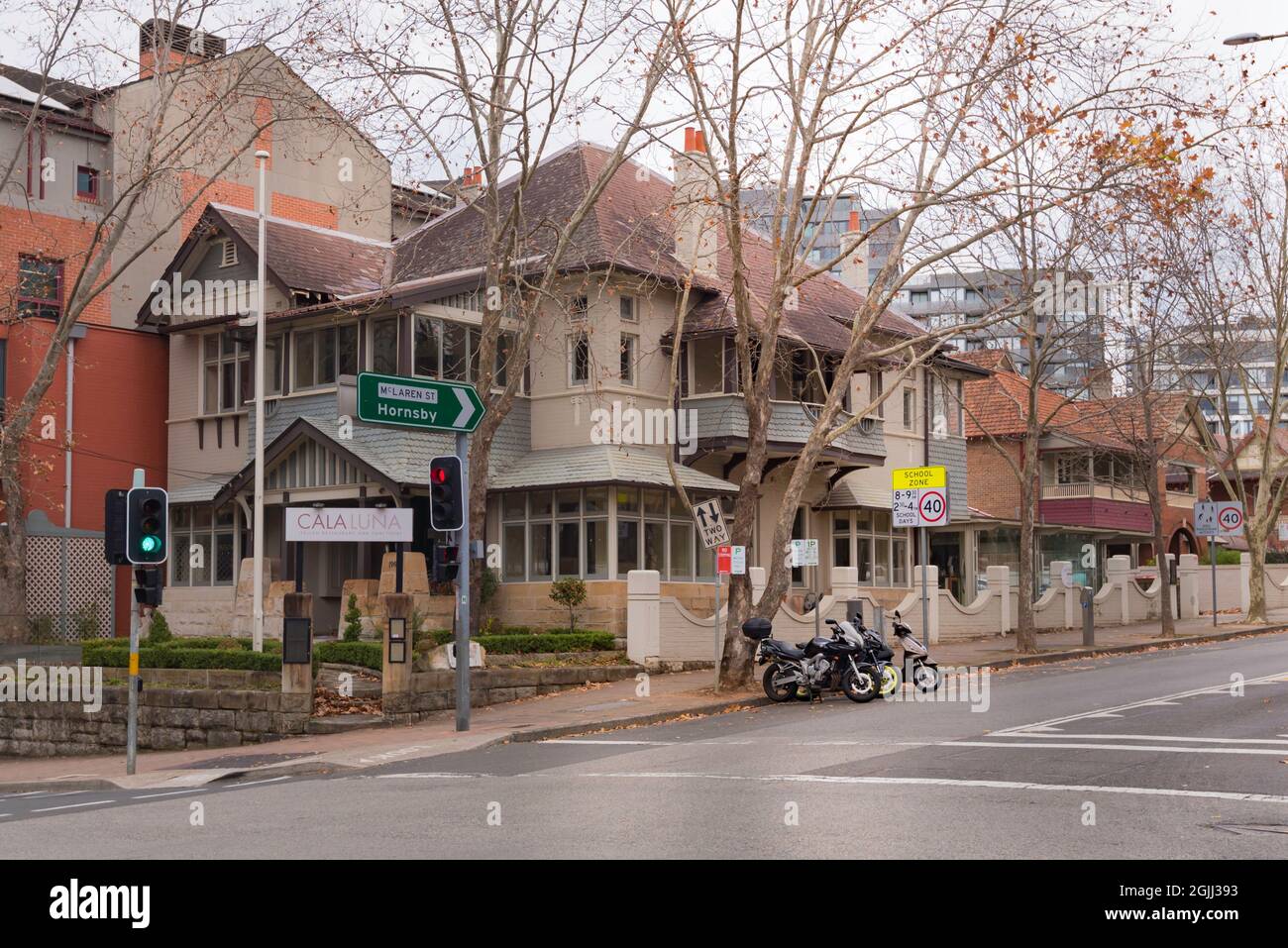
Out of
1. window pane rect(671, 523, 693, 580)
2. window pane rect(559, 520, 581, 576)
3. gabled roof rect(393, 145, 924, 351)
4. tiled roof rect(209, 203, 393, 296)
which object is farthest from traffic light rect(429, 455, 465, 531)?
tiled roof rect(209, 203, 393, 296)

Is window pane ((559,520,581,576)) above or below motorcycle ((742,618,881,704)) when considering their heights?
above

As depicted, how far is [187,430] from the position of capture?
3447 centimetres

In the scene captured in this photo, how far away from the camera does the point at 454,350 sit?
30.5 meters

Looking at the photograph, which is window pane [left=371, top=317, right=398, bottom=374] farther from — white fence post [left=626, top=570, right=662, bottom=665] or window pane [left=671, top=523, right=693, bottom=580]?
white fence post [left=626, top=570, right=662, bottom=665]

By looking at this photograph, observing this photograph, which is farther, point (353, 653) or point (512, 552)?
point (512, 552)

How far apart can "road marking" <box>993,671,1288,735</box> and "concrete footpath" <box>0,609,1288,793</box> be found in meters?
5.29

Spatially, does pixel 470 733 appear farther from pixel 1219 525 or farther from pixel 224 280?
pixel 1219 525

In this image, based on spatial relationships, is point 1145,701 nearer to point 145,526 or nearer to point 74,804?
point 145,526

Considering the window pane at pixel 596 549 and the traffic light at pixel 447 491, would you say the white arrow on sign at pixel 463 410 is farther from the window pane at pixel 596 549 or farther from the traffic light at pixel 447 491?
the window pane at pixel 596 549

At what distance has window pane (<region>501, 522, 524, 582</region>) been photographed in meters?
30.5

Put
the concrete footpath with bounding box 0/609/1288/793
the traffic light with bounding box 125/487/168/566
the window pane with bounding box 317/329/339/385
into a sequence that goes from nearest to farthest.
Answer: the concrete footpath with bounding box 0/609/1288/793, the traffic light with bounding box 125/487/168/566, the window pane with bounding box 317/329/339/385

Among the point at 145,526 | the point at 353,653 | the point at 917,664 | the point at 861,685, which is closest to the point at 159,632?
the point at 353,653

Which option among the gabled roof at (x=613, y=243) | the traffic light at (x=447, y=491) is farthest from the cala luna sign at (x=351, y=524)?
the gabled roof at (x=613, y=243)

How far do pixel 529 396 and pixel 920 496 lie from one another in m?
9.46
